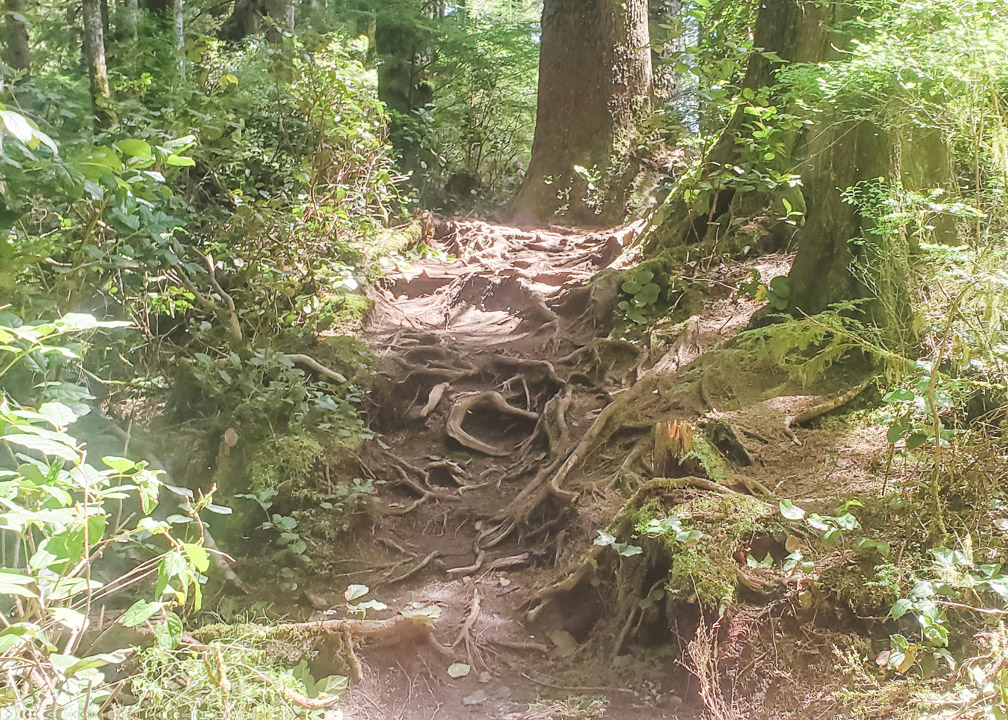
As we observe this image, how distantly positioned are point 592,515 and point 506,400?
6.89ft

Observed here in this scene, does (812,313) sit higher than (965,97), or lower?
lower

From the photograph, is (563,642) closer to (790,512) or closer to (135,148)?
(790,512)

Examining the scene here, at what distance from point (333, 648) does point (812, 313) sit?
3.41 meters

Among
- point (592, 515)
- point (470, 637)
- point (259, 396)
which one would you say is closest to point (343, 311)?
point (259, 396)

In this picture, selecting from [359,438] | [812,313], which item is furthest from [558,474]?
[812,313]

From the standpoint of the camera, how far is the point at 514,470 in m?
5.83

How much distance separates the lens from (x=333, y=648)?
3650mm

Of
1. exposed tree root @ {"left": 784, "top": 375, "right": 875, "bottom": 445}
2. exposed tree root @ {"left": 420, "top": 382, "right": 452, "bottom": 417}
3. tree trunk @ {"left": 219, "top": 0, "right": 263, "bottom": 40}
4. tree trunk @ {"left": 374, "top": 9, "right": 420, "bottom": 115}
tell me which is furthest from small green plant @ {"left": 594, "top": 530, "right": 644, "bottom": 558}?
tree trunk @ {"left": 374, "top": 9, "right": 420, "bottom": 115}

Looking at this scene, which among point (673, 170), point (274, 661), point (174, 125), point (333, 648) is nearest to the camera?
point (274, 661)

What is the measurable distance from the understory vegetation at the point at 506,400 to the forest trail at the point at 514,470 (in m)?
0.03

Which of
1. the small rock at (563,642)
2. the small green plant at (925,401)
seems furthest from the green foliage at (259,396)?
the small green plant at (925,401)

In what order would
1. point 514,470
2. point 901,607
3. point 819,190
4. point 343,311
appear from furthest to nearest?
point 343,311
point 514,470
point 819,190
point 901,607

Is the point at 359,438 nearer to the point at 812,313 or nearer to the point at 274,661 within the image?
the point at 274,661

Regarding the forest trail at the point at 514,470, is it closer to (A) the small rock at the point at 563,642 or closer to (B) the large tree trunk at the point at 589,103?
(A) the small rock at the point at 563,642
